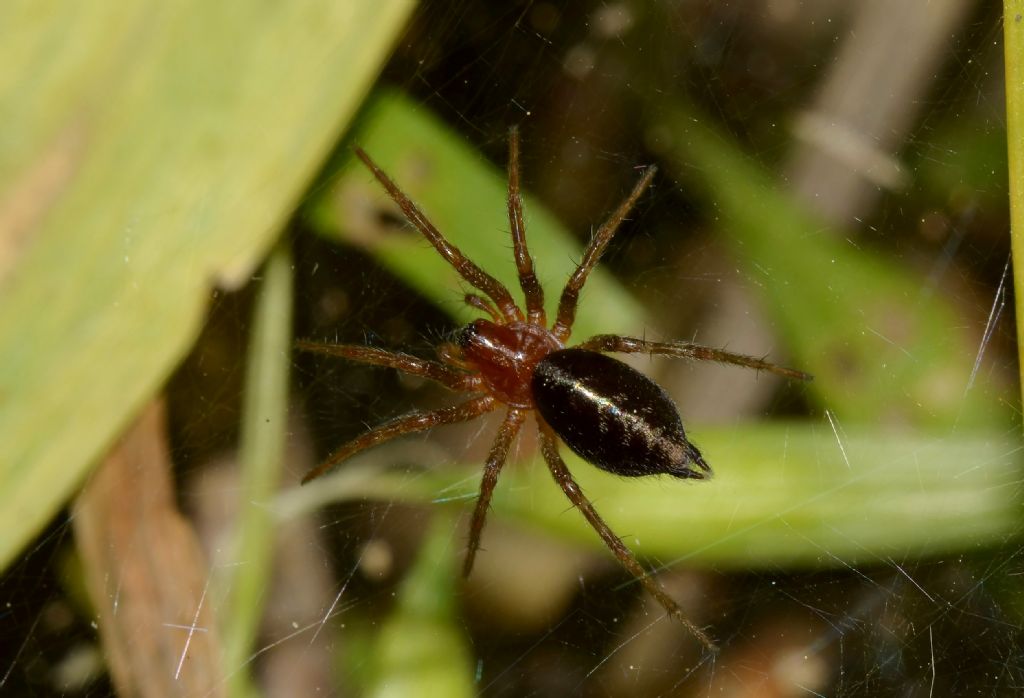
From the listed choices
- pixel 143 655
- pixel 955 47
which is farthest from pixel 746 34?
pixel 143 655

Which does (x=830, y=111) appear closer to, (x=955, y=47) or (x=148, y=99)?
(x=955, y=47)

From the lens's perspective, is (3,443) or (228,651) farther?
(228,651)

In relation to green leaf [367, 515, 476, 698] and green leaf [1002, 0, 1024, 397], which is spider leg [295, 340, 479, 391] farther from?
green leaf [1002, 0, 1024, 397]

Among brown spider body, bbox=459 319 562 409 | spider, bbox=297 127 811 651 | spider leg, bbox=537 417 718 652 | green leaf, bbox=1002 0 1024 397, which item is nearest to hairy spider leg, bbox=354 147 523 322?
spider, bbox=297 127 811 651

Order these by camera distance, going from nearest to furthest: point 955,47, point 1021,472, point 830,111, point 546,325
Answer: point 1021,472, point 955,47, point 830,111, point 546,325

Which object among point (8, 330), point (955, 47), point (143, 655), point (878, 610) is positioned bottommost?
point (143, 655)

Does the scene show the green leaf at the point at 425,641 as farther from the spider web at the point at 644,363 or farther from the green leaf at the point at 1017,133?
the green leaf at the point at 1017,133

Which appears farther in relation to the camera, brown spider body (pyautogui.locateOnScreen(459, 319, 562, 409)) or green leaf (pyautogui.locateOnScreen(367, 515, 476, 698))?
brown spider body (pyautogui.locateOnScreen(459, 319, 562, 409))

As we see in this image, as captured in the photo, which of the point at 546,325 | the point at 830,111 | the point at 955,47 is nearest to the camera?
the point at 955,47
